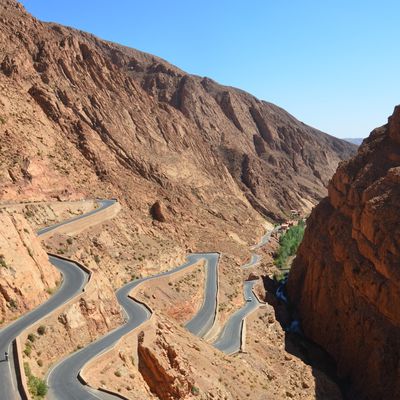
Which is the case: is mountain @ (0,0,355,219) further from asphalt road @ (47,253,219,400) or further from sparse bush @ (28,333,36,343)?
sparse bush @ (28,333,36,343)

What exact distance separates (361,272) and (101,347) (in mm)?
26298

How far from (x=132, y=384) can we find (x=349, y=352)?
26.1 meters

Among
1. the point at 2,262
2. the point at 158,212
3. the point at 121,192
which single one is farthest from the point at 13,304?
the point at 158,212

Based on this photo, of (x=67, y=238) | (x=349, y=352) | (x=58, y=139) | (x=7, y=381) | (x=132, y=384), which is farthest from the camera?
(x=58, y=139)

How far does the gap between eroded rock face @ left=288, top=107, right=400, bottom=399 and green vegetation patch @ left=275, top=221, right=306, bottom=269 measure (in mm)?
17659

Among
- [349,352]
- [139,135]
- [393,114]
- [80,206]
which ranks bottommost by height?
[349,352]

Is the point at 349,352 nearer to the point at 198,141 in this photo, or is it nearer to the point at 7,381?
the point at 7,381

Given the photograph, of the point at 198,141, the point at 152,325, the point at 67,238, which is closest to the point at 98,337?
the point at 152,325

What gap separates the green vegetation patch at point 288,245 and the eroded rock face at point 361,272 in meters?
17.7

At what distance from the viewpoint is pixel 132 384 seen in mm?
22141

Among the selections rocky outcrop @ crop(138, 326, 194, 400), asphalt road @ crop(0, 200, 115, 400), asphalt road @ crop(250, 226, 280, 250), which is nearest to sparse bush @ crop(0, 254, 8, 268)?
asphalt road @ crop(0, 200, 115, 400)

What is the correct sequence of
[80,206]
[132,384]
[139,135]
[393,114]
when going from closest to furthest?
[132,384] < [80,206] < [393,114] < [139,135]

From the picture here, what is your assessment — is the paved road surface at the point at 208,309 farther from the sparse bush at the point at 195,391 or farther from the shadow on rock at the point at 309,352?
the sparse bush at the point at 195,391

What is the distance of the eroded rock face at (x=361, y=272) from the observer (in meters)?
38.9
